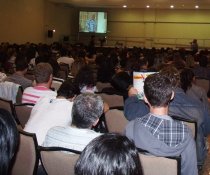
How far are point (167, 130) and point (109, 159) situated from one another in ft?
4.34

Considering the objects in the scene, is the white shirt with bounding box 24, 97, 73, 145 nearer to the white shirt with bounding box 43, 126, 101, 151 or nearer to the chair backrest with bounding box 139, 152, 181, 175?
the white shirt with bounding box 43, 126, 101, 151

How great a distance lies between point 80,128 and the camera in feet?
8.75

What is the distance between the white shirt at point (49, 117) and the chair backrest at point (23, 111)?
0.51 metres

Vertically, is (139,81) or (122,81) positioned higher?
(139,81)

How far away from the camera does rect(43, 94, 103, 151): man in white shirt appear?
255 centimetres

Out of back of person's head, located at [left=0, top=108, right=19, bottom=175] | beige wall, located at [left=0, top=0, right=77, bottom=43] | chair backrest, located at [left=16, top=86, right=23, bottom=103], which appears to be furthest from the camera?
beige wall, located at [left=0, top=0, right=77, bottom=43]

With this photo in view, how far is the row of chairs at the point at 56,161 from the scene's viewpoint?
2.21m

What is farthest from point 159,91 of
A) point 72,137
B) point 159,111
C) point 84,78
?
point 84,78

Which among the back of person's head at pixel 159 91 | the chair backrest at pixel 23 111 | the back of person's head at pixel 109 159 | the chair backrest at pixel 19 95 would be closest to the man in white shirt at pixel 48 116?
the chair backrest at pixel 23 111

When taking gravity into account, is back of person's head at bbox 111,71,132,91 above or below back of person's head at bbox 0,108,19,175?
below

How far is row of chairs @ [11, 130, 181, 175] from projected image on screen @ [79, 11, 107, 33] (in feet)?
72.3

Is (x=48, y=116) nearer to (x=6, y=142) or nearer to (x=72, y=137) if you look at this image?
(x=72, y=137)

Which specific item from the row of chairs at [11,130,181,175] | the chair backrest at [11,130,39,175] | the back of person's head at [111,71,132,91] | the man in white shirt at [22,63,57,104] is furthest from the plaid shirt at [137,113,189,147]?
the back of person's head at [111,71,132,91]

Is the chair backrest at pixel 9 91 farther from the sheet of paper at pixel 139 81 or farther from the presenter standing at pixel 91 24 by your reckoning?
the presenter standing at pixel 91 24
